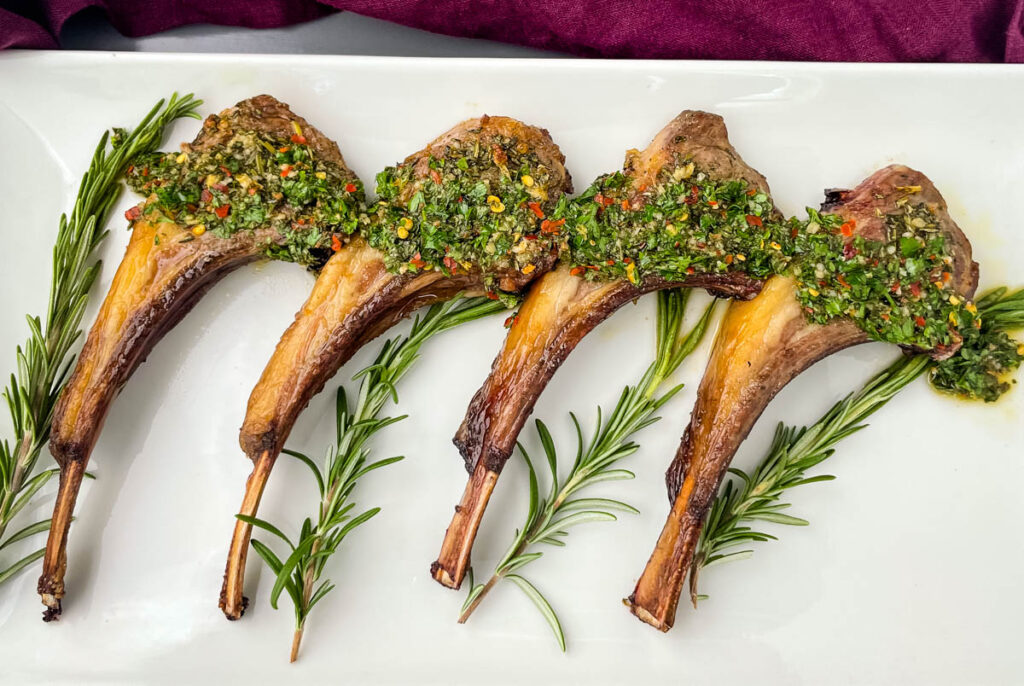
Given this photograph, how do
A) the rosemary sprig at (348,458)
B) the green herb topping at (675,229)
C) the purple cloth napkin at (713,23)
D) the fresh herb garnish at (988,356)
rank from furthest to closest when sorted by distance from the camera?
the purple cloth napkin at (713,23) → the fresh herb garnish at (988,356) → the rosemary sprig at (348,458) → the green herb topping at (675,229)

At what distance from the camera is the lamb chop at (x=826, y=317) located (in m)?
1.96

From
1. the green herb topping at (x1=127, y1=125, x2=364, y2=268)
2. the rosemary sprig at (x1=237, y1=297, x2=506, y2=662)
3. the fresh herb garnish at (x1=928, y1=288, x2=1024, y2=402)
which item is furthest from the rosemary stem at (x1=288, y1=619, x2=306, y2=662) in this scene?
the fresh herb garnish at (x1=928, y1=288, x2=1024, y2=402)

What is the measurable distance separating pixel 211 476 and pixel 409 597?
0.72 metres

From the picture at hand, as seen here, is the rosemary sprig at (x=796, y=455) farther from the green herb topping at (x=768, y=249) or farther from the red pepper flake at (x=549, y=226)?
the red pepper flake at (x=549, y=226)

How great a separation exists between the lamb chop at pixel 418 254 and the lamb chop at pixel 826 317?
628mm

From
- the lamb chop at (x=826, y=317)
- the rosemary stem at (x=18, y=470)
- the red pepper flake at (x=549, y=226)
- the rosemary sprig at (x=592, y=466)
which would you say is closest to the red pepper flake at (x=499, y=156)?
the red pepper flake at (x=549, y=226)

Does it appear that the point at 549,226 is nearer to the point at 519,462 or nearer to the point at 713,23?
the point at 519,462

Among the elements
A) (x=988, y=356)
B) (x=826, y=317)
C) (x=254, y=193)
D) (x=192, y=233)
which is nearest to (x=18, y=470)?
(x=192, y=233)

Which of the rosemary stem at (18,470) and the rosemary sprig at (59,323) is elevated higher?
the rosemary sprig at (59,323)

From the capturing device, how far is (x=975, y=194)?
7.77 feet

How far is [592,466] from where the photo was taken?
7.03ft

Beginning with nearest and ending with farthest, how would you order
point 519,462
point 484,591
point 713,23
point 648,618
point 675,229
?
point 675,229 < point 648,618 < point 484,591 < point 519,462 < point 713,23

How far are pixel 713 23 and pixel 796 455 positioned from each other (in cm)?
142

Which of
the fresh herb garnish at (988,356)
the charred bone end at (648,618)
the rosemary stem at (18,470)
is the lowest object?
the charred bone end at (648,618)
